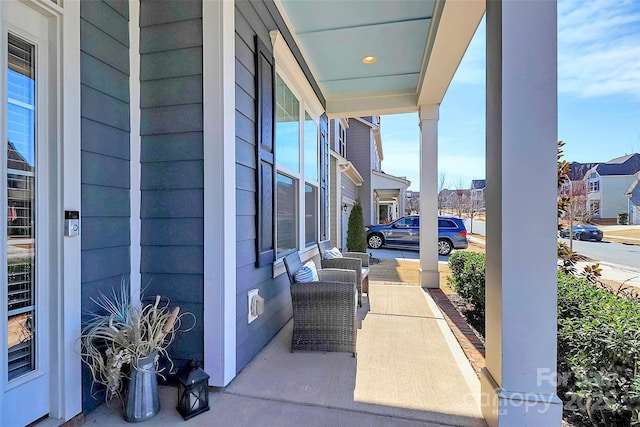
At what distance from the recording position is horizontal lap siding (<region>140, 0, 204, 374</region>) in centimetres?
206

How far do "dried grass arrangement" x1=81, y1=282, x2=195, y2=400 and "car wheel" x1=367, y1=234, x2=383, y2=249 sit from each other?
10.2 m

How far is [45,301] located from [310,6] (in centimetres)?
319

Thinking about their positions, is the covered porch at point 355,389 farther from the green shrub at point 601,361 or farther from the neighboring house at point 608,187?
the neighboring house at point 608,187

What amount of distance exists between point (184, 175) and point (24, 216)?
835mm

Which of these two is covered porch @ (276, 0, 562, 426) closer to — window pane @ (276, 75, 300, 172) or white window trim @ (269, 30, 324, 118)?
white window trim @ (269, 30, 324, 118)

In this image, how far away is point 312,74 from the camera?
4484 mm

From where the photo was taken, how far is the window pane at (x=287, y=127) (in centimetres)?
323

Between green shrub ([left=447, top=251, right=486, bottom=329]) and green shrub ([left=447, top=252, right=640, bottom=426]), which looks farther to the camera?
green shrub ([left=447, top=251, right=486, bottom=329])

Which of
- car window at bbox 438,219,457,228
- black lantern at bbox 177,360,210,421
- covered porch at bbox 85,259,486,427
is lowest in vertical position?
covered porch at bbox 85,259,486,427

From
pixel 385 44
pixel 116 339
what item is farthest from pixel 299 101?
pixel 116 339

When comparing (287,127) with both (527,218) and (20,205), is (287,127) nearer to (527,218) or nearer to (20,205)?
(20,205)

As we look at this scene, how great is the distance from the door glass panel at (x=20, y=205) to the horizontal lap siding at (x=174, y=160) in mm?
632

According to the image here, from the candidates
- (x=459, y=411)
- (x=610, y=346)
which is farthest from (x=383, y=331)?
(x=610, y=346)

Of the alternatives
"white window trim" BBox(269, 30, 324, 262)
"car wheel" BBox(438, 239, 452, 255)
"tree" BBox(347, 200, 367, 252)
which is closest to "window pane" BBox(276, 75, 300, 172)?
"white window trim" BBox(269, 30, 324, 262)
